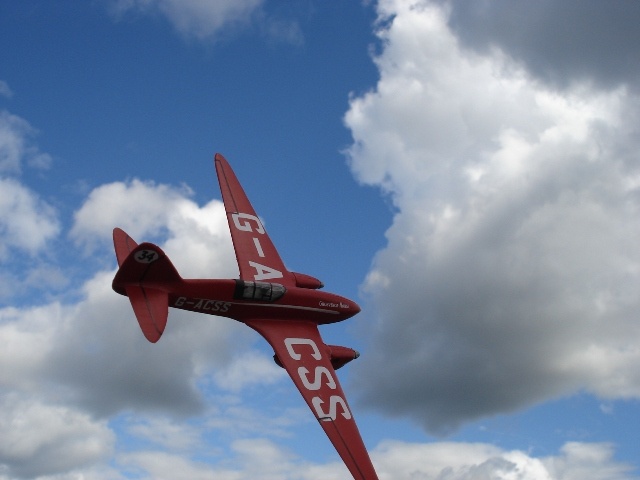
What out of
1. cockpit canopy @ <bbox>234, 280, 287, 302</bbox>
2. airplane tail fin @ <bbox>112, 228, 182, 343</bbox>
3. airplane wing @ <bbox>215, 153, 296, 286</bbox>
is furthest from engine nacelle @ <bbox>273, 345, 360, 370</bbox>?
airplane tail fin @ <bbox>112, 228, 182, 343</bbox>

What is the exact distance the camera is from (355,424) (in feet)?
107

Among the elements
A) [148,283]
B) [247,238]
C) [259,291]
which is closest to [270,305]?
[259,291]

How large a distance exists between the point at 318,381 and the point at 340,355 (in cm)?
393

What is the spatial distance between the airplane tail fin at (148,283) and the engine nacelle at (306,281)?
8.87 metres

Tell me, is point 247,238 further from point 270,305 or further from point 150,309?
point 150,309

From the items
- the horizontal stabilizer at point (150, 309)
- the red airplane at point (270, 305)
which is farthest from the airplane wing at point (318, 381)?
the horizontal stabilizer at point (150, 309)

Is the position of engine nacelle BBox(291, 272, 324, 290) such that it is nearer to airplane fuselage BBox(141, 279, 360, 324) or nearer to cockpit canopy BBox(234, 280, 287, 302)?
airplane fuselage BBox(141, 279, 360, 324)

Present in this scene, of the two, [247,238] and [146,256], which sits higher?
[247,238]

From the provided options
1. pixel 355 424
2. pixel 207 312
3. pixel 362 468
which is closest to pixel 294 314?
pixel 207 312

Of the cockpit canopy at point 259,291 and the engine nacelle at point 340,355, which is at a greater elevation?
the cockpit canopy at point 259,291

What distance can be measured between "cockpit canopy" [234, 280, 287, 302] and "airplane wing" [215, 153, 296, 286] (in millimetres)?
2465

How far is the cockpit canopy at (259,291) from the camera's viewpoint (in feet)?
118

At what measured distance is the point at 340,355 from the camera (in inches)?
1496

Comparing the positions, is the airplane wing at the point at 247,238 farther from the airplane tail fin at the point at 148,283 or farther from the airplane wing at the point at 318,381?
the airplane tail fin at the point at 148,283
